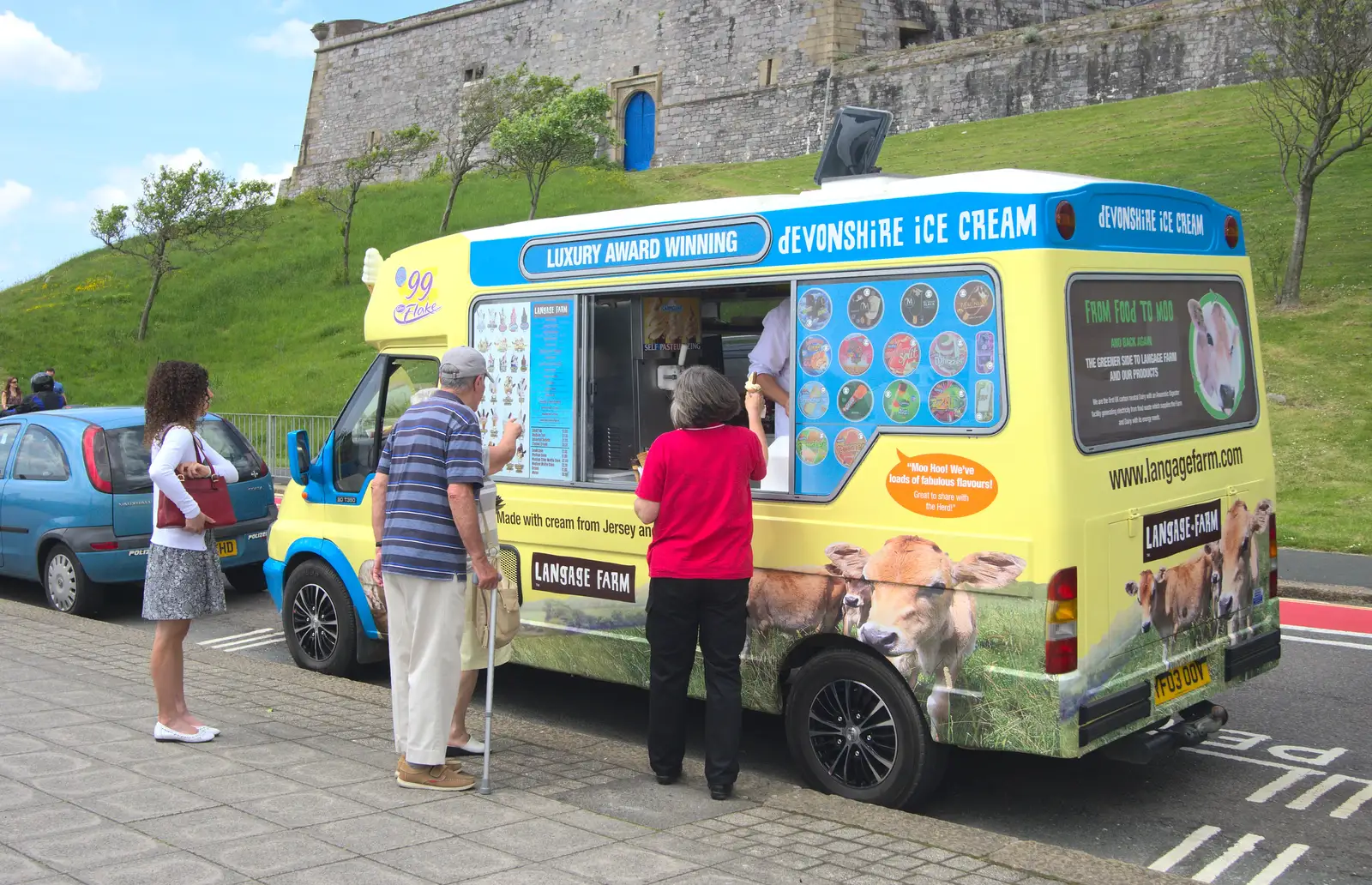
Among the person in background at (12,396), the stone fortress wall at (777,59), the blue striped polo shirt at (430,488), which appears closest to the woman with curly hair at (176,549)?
the blue striped polo shirt at (430,488)

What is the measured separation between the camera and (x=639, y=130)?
55.2 metres

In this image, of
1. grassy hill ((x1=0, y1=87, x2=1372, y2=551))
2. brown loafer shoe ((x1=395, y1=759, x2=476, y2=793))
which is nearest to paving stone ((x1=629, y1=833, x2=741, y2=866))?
brown loafer shoe ((x1=395, y1=759, x2=476, y2=793))

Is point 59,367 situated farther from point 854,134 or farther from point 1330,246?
point 854,134

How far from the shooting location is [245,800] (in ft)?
16.9

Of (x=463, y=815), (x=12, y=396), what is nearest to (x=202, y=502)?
(x=463, y=815)

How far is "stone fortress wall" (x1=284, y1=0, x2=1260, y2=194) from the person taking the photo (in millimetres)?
40031

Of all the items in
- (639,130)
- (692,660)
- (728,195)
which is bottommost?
(692,660)

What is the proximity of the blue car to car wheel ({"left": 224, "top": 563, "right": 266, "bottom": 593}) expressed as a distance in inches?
0.8

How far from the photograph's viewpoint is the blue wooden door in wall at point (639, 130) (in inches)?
2141

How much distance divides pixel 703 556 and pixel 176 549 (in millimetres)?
2626

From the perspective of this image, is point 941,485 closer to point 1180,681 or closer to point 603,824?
point 1180,681

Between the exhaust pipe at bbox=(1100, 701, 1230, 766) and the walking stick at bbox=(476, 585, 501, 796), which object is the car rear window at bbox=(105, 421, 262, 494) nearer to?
the walking stick at bbox=(476, 585, 501, 796)

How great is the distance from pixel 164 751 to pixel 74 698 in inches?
52.4

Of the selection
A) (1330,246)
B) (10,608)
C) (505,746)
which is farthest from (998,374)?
(1330,246)
